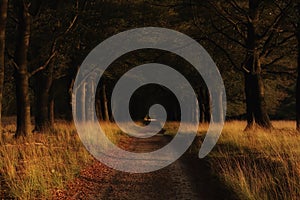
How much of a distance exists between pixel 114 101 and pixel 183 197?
1865 inches

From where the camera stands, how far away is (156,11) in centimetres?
2805

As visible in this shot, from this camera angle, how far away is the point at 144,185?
33.4 feet

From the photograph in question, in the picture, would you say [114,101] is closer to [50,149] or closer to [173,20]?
[173,20]

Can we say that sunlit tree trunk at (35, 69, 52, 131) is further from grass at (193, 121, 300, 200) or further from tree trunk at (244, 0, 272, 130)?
grass at (193, 121, 300, 200)

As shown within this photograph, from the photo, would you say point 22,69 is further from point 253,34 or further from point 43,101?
point 253,34

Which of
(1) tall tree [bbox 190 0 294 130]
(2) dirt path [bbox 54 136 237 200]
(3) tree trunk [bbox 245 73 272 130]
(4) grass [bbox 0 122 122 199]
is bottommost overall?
(2) dirt path [bbox 54 136 237 200]

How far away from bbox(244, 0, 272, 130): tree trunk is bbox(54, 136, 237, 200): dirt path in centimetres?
1047

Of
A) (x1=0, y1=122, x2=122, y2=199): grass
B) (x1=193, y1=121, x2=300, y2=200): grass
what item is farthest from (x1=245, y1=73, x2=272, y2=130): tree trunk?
(x1=0, y1=122, x2=122, y2=199): grass

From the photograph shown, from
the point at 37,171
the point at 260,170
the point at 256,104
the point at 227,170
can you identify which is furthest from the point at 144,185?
the point at 256,104

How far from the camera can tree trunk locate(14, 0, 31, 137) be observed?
18.8m

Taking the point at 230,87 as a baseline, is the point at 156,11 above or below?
above

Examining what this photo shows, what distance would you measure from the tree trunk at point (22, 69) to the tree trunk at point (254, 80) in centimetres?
1144

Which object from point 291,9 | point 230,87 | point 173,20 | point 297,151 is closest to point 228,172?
point 297,151

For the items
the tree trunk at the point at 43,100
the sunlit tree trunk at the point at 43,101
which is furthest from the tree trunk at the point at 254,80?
the sunlit tree trunk at the point at 43,101
